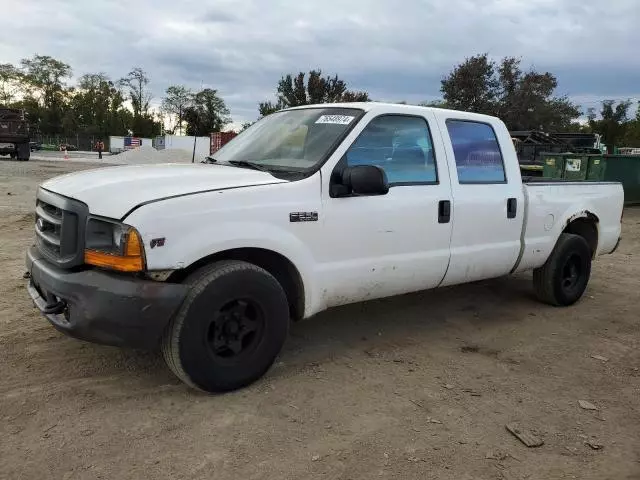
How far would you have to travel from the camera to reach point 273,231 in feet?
11.3

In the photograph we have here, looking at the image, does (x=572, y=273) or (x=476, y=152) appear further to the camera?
(x=572, y=273)

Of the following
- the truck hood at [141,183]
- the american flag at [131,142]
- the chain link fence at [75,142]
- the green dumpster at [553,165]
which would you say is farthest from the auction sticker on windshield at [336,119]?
the chain link fence at [75,142]

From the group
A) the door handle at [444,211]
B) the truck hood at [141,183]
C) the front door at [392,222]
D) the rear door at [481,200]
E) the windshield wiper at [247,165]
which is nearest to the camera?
the truck hood at [141,183]

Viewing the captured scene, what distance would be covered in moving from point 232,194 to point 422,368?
5.97 ft

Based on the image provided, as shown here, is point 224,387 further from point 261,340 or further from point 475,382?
point 475,382

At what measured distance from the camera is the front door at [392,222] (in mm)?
3766

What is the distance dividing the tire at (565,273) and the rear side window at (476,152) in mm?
1157

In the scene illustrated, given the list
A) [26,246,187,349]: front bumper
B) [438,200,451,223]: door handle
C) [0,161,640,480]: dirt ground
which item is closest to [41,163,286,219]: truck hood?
[26,246,187,349]: front bumper

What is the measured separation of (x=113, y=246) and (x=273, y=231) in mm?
920

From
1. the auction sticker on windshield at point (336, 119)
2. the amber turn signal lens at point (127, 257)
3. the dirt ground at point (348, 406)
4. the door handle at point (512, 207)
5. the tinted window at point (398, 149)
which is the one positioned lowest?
the dirt ground at point (348, 406)

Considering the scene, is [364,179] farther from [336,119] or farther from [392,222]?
[336,119]

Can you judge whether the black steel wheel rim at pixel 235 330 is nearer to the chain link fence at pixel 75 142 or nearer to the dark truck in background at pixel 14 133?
the dark truck in background at pixel 14 133

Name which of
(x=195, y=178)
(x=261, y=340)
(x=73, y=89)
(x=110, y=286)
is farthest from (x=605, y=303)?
(x=73, y=89)

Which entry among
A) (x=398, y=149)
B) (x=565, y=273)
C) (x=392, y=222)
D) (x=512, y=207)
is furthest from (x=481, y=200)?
(x=565, y=273)
